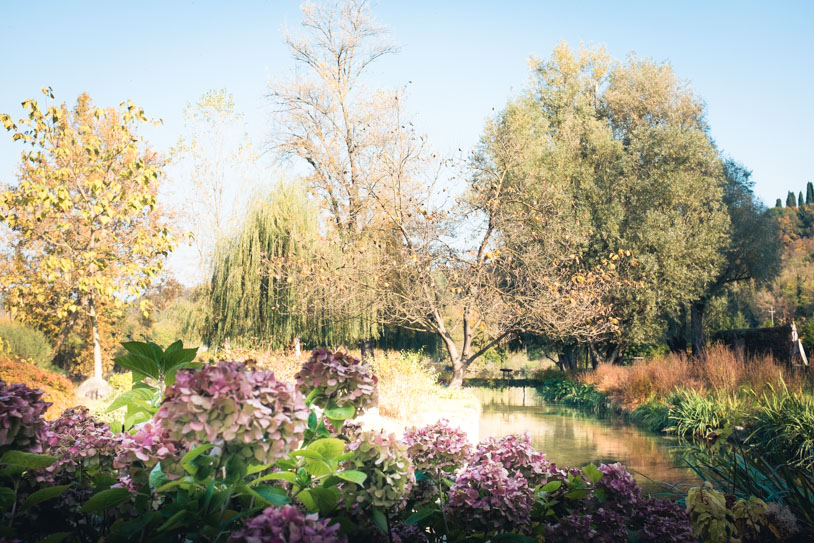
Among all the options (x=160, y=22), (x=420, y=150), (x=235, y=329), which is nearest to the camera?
(x=160, y=22)

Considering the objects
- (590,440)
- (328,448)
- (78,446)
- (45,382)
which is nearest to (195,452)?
(328,448)

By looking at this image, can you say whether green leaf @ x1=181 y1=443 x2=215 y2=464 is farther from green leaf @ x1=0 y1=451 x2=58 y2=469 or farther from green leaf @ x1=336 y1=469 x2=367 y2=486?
green leaf @ x1=0 y1=451 x2=58 y2=469

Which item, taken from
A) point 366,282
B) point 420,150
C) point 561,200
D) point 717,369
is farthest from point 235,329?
point 717,369

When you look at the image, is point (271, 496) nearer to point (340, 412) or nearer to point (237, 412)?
point (237, 412)

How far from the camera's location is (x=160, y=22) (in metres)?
7.84

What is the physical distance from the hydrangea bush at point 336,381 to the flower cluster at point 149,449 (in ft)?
1.23

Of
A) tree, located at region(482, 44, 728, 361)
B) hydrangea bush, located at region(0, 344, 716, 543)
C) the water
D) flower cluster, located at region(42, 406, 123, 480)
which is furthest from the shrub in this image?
tree, located at region(482, 44, 728, 361)

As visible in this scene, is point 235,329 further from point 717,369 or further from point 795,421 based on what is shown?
point 795,421

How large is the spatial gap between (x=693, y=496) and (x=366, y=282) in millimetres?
10964

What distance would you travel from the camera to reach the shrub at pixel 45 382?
8281 mm

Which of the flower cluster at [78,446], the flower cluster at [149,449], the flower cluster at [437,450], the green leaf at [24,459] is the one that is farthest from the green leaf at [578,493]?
the green leaf at [24,459]

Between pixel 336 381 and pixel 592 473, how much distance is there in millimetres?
1071

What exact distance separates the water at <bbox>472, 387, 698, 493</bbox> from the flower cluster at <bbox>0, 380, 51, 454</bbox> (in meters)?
4.04

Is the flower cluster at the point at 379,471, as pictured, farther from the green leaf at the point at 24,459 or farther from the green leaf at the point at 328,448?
the green leaf at the point at 24,459
